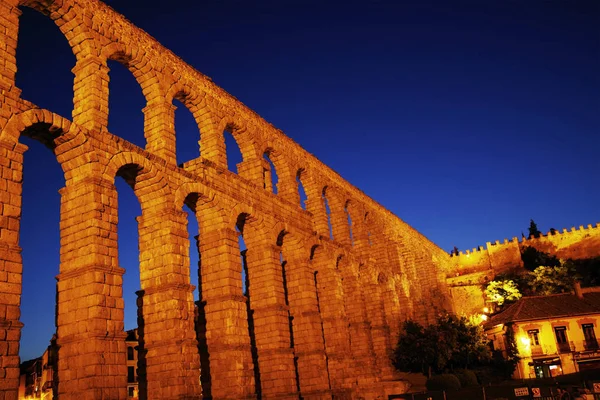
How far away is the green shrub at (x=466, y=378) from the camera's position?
31.9 metres

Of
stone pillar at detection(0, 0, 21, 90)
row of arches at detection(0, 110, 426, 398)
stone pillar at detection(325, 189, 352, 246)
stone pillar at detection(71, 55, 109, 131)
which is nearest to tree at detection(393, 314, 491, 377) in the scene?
row of arches at detection(0, 110, 426, 398)

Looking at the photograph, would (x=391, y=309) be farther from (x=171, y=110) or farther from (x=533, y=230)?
(x=533, y=230)

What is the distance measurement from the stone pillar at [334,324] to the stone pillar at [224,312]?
833cm

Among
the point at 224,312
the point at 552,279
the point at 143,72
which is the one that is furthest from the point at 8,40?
the point at 552,279

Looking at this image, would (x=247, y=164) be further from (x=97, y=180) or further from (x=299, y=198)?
(x=97, y=180)

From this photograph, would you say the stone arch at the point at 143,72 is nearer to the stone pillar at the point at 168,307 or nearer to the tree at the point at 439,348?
the stone pillar at the point at 168,307

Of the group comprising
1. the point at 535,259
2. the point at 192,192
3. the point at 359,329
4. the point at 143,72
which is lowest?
the point at 359,329

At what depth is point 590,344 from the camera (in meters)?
37.8

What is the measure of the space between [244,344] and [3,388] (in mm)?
9003

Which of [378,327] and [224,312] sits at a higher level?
[224,312]

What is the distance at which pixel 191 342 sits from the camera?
1733 centimetres

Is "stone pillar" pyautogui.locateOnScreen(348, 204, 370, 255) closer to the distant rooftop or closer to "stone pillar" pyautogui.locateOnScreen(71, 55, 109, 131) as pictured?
the distant rooftop

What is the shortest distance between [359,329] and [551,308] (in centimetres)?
1794

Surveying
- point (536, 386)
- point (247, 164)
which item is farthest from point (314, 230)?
point (536, 386)
